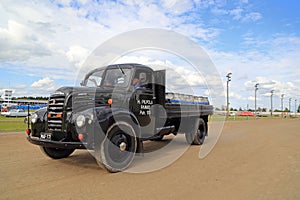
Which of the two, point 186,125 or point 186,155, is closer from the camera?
point 186,155

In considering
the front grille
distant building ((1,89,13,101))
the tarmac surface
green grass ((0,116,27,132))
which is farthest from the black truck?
distant building ((1,89,13,101))

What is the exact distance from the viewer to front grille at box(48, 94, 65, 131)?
5.32m

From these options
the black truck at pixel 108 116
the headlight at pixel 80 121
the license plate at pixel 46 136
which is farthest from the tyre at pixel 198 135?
the license plate at pixel 46 136

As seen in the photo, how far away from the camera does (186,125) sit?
9.23m

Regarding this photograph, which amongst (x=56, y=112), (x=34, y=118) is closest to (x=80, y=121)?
(x=56, y=112)

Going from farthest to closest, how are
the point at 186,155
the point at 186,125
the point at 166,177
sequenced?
the point at 186,125
the point at 186,155
the point at 166,177

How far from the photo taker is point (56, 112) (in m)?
5.41

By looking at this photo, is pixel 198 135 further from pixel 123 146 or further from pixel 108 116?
pixel 108 116

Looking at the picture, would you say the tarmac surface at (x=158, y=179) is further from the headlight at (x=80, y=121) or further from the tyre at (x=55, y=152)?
the headlight at (x=80, y=121)

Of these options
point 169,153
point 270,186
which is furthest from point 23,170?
point 270,186

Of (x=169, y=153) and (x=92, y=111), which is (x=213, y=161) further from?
(x=92, y=111)

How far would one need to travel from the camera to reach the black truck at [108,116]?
4984 mm

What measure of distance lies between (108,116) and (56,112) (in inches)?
47.3

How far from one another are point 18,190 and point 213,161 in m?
4.51
